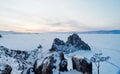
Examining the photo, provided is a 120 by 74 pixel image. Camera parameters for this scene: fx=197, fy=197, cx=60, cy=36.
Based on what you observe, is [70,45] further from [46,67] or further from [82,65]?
[46,67]

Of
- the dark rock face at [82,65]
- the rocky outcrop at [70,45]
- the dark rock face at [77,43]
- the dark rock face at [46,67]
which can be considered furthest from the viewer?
the dark rock face at [77,43]

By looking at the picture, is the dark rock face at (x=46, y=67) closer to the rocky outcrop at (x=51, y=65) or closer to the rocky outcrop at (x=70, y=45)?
the rocky outcrop at (x=51, y=65)

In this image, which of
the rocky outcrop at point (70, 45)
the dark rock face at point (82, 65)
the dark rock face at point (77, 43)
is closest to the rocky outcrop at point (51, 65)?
the dark rock face at point (82, 65)

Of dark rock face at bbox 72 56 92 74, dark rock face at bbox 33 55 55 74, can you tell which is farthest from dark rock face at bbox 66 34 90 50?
dark rock face at bbox 33 55 55 74

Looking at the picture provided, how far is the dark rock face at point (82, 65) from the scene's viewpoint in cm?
2192

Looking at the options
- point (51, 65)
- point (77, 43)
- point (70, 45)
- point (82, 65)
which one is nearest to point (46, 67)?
point (51, 65)

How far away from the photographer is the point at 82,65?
73.9 feet

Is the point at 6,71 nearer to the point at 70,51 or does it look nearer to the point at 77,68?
the point at 77,68

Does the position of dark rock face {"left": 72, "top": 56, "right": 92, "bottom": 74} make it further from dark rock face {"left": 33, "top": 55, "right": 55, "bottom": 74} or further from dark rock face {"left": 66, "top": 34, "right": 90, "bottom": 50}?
dark rock face {"left": 66, "top": 34, "right": 90, "bottom": 50}

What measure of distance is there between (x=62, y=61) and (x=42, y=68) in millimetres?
2555

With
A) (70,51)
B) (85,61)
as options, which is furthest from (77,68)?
(70,51)

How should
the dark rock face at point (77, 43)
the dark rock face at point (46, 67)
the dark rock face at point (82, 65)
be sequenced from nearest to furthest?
1. the dark rock face at point (46, 67)
2. the dark rock face at point (82, 65)
3. the dark rock face at point (77, 43)

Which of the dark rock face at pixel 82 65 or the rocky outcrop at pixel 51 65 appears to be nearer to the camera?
the rocky outcrop at pixel 51 65

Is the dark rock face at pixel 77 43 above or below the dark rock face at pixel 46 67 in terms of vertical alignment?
below
